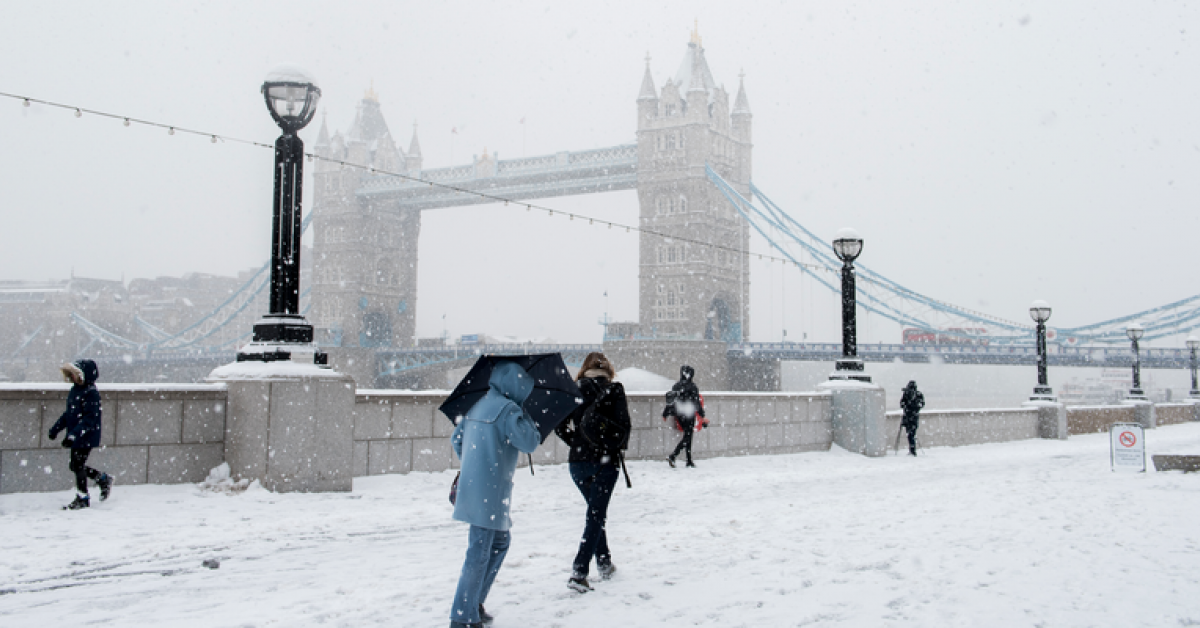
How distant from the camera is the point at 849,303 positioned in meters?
13.4

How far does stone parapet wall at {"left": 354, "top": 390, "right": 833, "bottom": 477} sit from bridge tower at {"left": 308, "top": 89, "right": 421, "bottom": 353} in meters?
73.9

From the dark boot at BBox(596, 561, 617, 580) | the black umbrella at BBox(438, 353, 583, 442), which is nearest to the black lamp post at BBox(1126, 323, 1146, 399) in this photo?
the dark boot at BBox(596, 561, 617, 580)

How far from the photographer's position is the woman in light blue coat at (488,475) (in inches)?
148

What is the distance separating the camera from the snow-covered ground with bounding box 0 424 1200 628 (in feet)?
13.9

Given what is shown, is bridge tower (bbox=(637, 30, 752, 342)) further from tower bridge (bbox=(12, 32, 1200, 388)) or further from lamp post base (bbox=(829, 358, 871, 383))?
lamp post base (bbox=(829, 358, 871, 383))

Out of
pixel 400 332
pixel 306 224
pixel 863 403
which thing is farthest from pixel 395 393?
pixel 306 224

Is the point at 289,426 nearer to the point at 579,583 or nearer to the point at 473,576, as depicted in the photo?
the point at 579,583

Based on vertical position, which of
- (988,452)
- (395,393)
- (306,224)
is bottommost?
(988,452)

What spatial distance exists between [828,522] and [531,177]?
68.1m

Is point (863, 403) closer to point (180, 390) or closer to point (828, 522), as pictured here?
point (828, 522)

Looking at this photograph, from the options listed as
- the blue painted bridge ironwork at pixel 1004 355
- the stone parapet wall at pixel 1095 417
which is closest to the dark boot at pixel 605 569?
the stone parapet wall at pixel 1095 417

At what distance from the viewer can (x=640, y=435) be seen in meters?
10.7

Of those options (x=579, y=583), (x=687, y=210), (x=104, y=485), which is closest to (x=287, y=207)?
(x=104, y=485)

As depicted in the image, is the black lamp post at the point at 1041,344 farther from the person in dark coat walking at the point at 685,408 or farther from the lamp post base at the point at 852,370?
the person in dark coat walking at the point at 685,408
